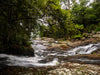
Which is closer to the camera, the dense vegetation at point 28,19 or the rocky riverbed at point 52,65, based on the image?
the dense vegetation at point 28,19

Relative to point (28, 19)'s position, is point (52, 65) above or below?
below

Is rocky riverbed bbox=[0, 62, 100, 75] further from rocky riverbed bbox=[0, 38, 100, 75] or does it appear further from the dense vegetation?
the dense vegetation

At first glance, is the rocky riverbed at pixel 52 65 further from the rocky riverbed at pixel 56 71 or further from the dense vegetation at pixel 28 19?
the dense vegetation at pixel 28 19

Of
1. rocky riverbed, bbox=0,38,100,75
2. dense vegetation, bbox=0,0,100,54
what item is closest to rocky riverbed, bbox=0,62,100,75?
rocky riverbed, bbox=0,38,100,75

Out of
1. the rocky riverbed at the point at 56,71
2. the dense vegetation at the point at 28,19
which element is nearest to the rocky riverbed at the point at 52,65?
the rocky riverbed at the point at 56,71

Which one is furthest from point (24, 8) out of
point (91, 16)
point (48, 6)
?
point (91, 16)

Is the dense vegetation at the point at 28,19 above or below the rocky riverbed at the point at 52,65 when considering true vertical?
above

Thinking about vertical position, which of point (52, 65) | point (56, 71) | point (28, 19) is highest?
point (28, 19)

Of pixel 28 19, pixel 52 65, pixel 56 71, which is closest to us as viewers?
pixel 28 19

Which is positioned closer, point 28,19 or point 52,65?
point 28,19

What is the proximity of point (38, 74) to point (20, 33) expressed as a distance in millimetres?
1687

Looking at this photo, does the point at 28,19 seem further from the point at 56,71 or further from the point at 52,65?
the point at 52,65

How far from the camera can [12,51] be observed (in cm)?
771

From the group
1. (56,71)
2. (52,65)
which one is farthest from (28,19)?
(52,65)
